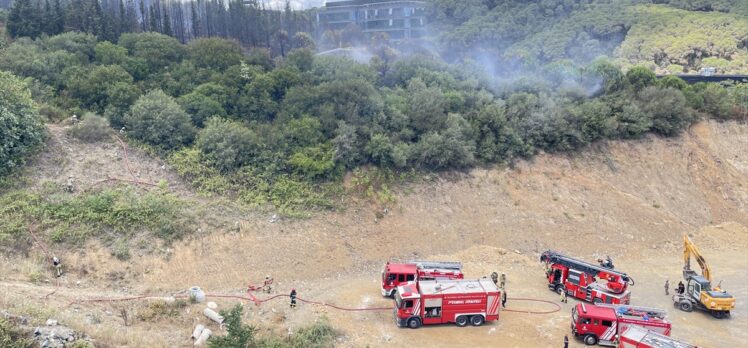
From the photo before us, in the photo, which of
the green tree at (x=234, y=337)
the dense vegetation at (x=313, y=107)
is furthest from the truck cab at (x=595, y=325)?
the dense vegetation at (x=313, y=107)

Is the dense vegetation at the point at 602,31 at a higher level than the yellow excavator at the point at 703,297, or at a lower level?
higher

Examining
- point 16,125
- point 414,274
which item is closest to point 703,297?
point 414,274

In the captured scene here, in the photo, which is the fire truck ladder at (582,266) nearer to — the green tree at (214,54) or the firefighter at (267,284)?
the firefighter at (267,284)

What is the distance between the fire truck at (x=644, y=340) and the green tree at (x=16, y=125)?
28221 mm

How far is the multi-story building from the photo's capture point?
7500 cm

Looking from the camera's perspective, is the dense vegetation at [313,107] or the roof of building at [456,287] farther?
the dense vegetation at [313,107]

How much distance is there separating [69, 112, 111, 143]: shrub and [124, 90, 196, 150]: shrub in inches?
50.0

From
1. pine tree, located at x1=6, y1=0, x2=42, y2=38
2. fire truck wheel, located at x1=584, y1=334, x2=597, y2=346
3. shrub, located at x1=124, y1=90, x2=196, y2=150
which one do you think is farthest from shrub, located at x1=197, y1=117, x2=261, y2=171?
pine tree, located at x1=6, y1=0, x2=42, y2=38

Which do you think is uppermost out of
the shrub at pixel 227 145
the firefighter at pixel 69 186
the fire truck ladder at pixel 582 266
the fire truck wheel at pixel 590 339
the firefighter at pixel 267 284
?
the shrub at pixel 227 145

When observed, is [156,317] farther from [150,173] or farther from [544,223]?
[544,223]

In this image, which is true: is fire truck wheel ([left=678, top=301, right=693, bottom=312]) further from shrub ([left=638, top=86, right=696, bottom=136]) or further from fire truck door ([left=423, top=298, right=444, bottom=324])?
shrub ([left=638, top=86, right=696, bottom=136])

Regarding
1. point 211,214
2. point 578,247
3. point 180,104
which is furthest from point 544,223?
point 180,104

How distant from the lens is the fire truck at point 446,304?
20844 mm

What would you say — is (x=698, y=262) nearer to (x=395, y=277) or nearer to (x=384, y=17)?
(x=395, y=277)
